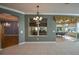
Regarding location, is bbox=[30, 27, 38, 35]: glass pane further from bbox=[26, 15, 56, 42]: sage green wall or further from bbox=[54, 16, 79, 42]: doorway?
bbox=[54, 16, 79, 42]: doorway

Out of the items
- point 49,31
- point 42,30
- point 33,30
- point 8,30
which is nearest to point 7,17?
point 8,30

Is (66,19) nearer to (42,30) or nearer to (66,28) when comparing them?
(66,28)

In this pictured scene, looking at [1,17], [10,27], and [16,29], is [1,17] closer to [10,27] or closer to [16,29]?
[10,27]

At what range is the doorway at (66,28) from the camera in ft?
40.8

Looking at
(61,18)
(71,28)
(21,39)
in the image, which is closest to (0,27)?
(21,39)

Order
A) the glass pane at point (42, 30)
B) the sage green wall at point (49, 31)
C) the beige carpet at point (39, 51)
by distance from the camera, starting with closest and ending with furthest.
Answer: the beige carpet at point (39, 51) < the sage green wall at point (49, 31) < the glass pane at point (42, 30)

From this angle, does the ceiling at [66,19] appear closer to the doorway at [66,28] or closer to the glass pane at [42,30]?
the doorway at [66,28]

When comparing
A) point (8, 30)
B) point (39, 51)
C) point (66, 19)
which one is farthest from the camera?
point (66, 19)

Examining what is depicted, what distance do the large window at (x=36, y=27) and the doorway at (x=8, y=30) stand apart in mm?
2245

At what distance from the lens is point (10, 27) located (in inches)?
381

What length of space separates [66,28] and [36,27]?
8.73ft

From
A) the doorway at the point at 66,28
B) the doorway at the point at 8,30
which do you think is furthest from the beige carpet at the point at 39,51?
the doorway at the point at 66,28

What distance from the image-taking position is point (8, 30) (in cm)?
944

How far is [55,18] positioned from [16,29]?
12.2 ft
